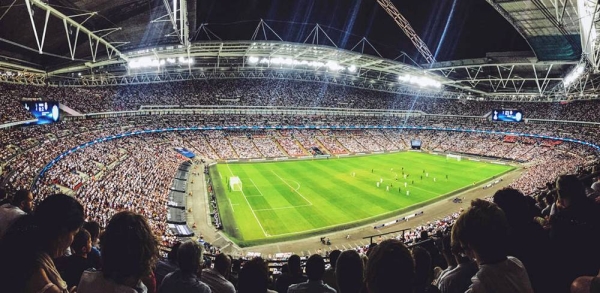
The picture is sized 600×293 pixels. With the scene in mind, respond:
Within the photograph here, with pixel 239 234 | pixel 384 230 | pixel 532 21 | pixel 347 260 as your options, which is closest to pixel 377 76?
pixel 532 21

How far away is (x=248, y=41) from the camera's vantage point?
133 feet

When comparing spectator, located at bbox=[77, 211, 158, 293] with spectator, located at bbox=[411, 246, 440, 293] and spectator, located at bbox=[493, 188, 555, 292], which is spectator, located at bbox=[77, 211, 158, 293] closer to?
spectator, located at bbox=[411, 246, 440, 293]

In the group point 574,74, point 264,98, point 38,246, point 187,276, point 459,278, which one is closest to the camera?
point 38,246

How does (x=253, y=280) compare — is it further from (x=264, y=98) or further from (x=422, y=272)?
(x=264, y=98)

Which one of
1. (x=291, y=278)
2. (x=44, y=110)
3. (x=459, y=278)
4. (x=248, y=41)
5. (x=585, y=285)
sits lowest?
(x=291, y=278)

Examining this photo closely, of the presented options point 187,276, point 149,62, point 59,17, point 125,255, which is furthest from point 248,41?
point 125,255

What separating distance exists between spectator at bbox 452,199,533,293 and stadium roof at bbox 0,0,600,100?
22.2 meters

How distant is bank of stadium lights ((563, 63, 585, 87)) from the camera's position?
3889 cm

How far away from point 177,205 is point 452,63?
4092cm

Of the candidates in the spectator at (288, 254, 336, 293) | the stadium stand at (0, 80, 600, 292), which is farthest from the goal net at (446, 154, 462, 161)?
the spectator at (288, 254, 336, 293)

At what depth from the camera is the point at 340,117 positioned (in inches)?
3152

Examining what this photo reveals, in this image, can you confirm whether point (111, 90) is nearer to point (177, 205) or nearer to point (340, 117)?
point (177, 205)

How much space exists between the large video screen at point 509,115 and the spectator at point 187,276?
63.3 meters

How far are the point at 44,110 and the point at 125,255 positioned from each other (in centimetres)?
3575
